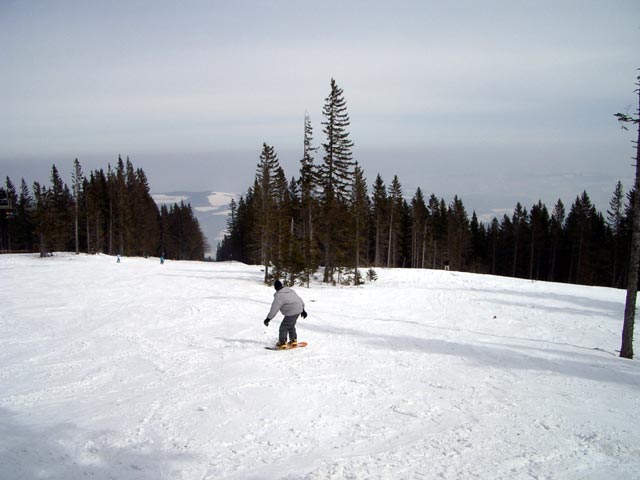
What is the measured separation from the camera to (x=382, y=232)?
68875 millimetres

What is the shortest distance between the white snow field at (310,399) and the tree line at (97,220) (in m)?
43.0

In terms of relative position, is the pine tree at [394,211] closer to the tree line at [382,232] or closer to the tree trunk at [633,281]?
the tree line at [382,232]

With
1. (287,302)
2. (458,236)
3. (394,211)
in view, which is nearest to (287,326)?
(287,302)

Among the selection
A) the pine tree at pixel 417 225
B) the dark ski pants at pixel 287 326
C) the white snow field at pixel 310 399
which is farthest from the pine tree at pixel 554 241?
the dark ski pants at pixel 287 326

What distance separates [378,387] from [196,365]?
4906 millimetres

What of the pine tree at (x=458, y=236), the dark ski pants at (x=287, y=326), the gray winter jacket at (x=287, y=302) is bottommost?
the dark ski pants at (x=287, y=326)

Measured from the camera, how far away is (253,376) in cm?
973

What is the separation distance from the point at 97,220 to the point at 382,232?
46761 millimetres

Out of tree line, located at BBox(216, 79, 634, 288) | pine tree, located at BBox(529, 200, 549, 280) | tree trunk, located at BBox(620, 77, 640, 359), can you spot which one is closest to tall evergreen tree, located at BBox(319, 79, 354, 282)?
tree line, located at BBox(216, 79, 634, 288)

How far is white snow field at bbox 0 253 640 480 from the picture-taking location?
5.78 metres

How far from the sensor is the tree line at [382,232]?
113 feet

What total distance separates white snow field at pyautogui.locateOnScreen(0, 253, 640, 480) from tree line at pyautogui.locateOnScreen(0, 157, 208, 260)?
4298 cm

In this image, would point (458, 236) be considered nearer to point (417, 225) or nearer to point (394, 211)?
→ point (417, 225)

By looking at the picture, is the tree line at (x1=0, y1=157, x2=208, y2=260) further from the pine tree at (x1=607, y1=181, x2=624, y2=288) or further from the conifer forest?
the pine tree at (x1=607, y1=181, x2=624, y2=288)
